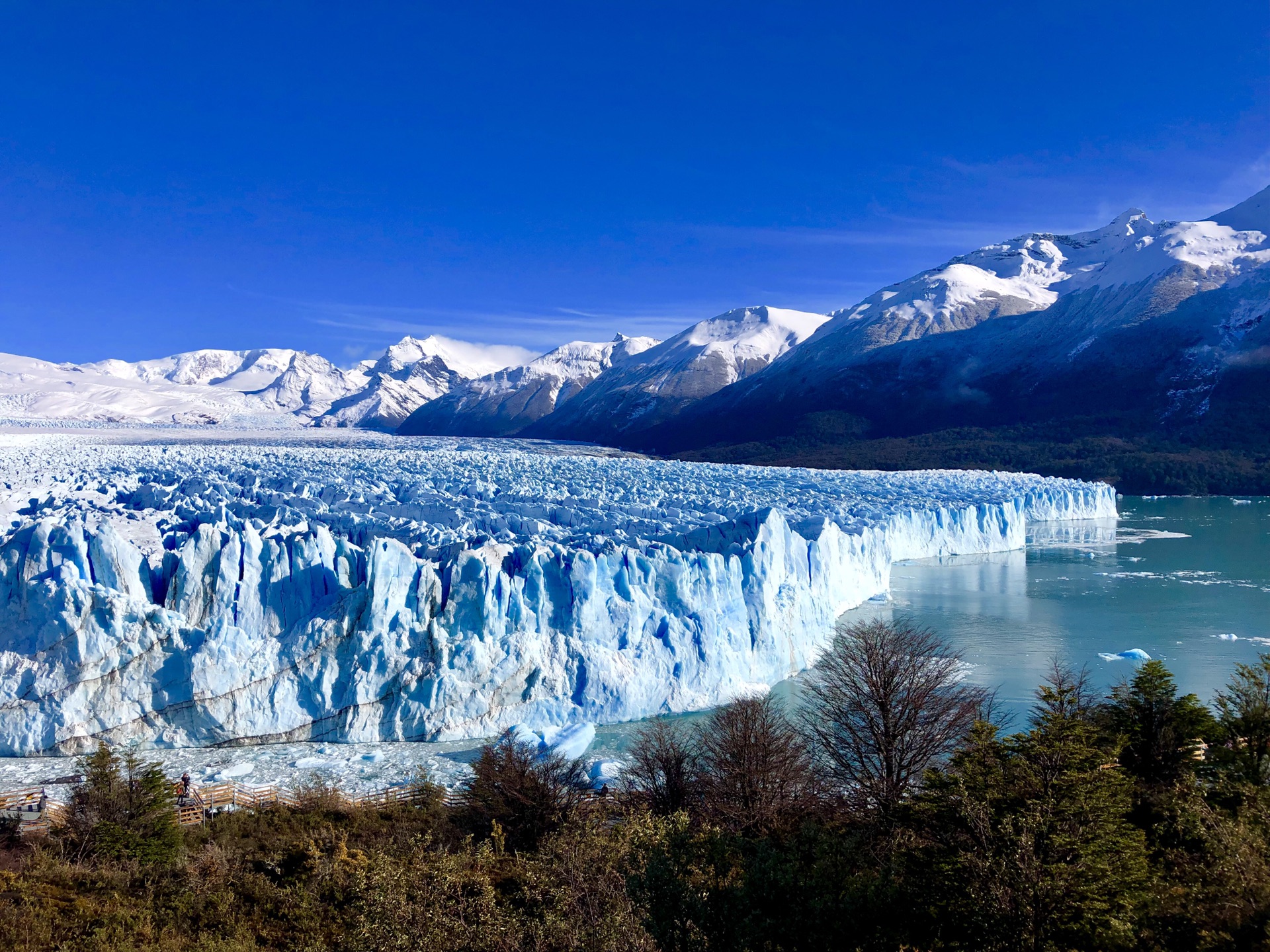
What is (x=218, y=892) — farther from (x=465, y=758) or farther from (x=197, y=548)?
(x=197, y=548)

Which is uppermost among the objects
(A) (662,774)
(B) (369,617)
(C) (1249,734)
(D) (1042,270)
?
(D) (1042,270)

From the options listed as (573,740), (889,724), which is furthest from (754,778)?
(573,740)

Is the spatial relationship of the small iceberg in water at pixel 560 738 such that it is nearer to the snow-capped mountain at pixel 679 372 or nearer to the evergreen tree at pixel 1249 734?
the evergreen tree at pixel 1249 734

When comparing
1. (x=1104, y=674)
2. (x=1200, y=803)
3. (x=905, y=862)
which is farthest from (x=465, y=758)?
(x=1104, y=674)

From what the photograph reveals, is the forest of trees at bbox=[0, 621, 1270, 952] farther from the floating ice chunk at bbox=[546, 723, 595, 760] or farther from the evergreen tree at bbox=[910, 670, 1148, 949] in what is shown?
the floating ice chunk at bbox=[546, 723, 595, 760]

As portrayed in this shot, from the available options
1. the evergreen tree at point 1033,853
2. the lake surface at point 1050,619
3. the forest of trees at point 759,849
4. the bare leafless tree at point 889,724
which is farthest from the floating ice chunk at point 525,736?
the evergreen tree at point 1033,853

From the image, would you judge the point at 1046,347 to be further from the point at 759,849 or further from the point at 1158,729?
the point at 759,849
